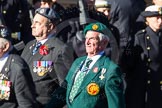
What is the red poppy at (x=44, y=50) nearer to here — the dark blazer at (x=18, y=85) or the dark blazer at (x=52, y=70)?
the dark blazer at (x=52, y=70)

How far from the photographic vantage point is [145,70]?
313 inches

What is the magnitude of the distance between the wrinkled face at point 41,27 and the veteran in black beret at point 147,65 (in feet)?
3.76

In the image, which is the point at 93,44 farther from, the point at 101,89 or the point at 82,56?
the point at 82,56

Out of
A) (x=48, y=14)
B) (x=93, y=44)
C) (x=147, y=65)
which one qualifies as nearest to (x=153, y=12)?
(x=147, y=65)

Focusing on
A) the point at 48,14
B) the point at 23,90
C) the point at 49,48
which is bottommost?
the point at 23,90

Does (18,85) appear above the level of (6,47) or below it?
below

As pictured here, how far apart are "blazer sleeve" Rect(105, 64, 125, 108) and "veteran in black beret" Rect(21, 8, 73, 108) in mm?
1178

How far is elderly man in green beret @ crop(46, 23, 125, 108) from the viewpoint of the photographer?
6.02 meters

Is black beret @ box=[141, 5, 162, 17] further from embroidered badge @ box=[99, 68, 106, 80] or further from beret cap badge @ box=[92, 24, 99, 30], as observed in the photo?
embroidered badge @ box=[99, 68, 106, 80]

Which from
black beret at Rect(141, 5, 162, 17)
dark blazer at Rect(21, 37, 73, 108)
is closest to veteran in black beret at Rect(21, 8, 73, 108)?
dark blazer at Rect(21, 37, 73, 108)

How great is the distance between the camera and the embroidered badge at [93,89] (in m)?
6.09

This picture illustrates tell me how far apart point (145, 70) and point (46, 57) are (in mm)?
1406

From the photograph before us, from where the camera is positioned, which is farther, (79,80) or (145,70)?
(145,70)

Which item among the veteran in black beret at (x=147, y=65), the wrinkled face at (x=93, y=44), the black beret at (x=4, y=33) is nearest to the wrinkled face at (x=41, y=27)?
the black beret at (x=4, y=33)
